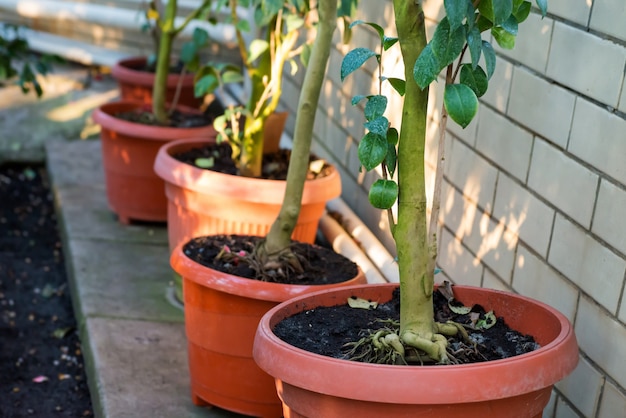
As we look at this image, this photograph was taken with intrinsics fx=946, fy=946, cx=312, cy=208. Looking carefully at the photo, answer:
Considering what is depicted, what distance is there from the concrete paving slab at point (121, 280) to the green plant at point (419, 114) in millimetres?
1547

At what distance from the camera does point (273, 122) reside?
343cm

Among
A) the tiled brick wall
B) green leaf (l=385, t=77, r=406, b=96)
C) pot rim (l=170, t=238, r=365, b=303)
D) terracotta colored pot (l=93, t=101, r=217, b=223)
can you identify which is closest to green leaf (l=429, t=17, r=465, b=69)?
green leaf (l=385, t=77, r=406, b=96)

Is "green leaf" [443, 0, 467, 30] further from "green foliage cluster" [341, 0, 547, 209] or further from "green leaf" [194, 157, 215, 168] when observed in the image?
"green leaf" [194, 157, 215, 168]

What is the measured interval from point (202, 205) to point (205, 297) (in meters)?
0.65

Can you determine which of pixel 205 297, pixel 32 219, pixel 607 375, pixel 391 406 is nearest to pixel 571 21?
pixel 607 375

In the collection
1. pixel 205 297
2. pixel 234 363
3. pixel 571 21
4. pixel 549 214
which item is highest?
pixel 571 21

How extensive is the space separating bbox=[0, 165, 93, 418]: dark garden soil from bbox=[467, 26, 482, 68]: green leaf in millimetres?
1818

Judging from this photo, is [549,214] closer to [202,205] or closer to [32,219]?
[202,205]

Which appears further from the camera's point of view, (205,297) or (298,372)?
(205,297)

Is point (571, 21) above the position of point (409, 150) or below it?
above

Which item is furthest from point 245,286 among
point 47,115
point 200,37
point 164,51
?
point 47,115

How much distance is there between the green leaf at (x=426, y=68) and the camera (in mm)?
1648

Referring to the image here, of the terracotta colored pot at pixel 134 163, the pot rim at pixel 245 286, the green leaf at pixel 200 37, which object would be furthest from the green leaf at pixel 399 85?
the green leaf at pixel 200 37

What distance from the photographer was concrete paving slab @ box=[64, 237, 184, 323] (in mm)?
3295
